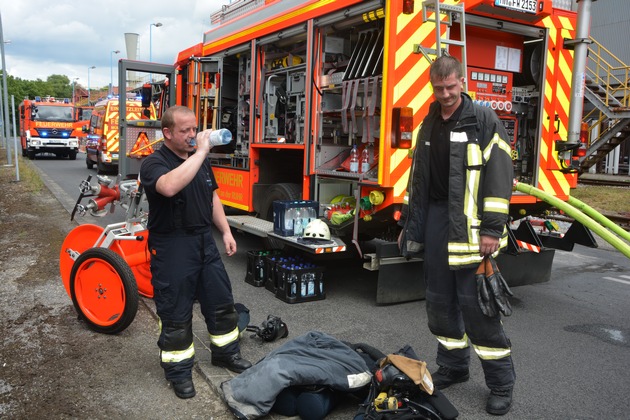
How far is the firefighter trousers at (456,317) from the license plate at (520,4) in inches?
96.6

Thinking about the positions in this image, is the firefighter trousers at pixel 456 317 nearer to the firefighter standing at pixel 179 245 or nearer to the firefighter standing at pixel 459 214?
the firefighter standing at pixel 459 214

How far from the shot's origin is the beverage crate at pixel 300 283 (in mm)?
5391

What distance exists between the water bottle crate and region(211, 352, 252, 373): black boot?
2.10 meters

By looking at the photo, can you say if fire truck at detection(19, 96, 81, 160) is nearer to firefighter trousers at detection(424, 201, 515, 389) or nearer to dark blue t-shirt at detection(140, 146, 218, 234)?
dark blue t-shirt at detection(140, 146, 218, 234)

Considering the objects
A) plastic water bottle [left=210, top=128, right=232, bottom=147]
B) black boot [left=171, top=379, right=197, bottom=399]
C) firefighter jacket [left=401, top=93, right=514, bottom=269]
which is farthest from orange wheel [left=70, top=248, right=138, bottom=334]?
firefighter jacket [left=401, top=93, right=514, bottom=269]

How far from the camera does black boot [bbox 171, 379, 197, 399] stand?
3350 millimetres

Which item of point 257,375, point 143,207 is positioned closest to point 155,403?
point 257,375

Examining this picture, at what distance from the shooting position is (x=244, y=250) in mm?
7664

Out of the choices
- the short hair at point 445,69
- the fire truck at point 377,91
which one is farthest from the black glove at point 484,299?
the fire truck at point 377,91

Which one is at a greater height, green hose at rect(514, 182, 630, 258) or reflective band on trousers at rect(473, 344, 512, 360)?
green hose at rect(514, 182, 630, 258)

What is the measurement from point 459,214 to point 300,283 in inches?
99.0

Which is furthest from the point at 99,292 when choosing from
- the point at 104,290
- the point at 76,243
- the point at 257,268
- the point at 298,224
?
the point at 298,224

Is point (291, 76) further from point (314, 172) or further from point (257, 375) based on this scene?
point (257, 375)

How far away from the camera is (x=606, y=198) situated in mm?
13562
